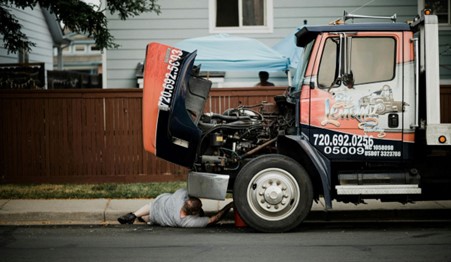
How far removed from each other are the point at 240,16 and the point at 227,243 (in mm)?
9466

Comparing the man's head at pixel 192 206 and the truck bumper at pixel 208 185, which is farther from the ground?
the truck bumper at pixel 208 185

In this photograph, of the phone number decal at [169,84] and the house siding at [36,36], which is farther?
the house siding at [36,36]

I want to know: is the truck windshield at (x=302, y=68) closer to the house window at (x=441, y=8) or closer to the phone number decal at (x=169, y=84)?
the phone number decal at (x=169, y=84)

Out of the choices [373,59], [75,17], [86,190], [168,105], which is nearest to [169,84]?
[168,105]

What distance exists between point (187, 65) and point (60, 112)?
5.64m

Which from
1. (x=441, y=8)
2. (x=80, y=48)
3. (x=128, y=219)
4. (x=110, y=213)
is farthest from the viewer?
(x=80, y=48)

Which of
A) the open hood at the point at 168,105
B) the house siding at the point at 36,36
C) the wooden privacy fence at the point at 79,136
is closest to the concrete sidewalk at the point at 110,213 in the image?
the open hood at the point at 168,105

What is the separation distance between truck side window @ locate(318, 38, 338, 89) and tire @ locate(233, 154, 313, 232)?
113cm

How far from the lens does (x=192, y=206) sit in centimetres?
970

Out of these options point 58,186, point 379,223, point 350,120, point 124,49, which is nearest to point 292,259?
point 350,120

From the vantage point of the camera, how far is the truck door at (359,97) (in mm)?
9234

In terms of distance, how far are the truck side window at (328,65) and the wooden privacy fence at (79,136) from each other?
189 inches

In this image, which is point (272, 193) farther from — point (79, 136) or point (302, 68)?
point (79, 136)

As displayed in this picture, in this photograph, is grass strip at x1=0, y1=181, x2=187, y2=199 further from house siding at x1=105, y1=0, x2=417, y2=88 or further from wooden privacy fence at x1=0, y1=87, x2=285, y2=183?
house siding at x1=105, y1=0, x2=417, y2=88
